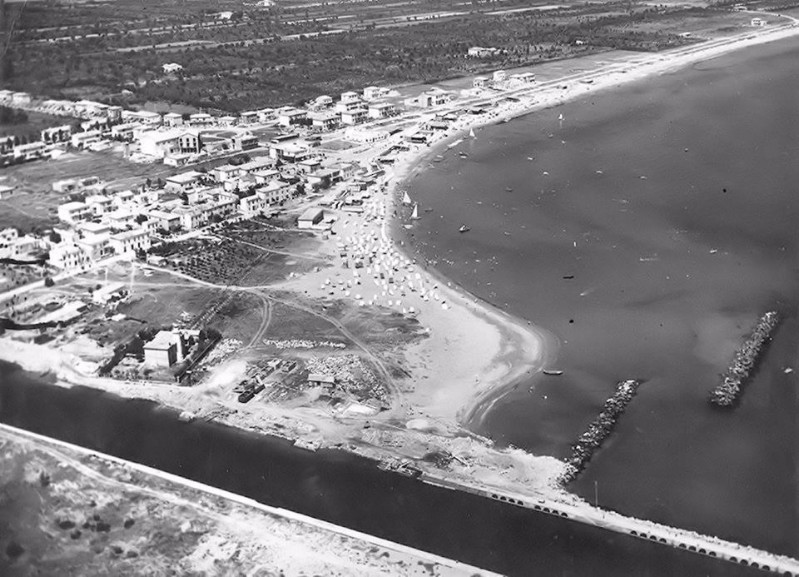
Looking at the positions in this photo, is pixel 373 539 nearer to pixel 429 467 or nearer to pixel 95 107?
pixel 429 467

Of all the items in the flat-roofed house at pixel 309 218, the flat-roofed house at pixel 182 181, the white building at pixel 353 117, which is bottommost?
the flat-roofed house at pixel 309 218

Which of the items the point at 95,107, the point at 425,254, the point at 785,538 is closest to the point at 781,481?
the point at 785,538

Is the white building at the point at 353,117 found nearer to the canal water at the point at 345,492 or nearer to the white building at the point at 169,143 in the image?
the white building at the point at 169,143

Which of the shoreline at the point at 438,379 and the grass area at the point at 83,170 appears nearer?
the shoreline at the point at 438,379

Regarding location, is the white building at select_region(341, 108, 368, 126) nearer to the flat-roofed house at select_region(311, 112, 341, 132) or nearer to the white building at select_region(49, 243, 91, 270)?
the flat-roofed house at select_region(311, 112, 341, 132)

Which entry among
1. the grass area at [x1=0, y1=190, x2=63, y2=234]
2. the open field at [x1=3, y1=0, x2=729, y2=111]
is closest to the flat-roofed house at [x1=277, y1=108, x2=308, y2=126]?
the open field at [x1=3, y1=0, x2=729, y2=111]

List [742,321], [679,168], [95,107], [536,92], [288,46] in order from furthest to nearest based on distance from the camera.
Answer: [288,46] → [536,92] → [95,107] → [679,168] → [742,321]

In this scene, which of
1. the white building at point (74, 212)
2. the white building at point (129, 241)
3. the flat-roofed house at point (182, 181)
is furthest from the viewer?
the flat-roofed house at point (182, 181)

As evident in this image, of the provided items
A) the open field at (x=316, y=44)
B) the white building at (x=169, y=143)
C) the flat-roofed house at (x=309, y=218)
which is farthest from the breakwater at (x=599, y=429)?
the white building at (x=169, y=143)

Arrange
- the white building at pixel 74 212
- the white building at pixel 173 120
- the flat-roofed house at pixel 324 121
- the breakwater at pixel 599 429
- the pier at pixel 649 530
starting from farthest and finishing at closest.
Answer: the flat-roofed house at pixel 324 121 → the white building at pixel 173 120 → the white building at pixel 74 212 → the breakwater at pixel 599 429 → the pier at pixel 649 530
